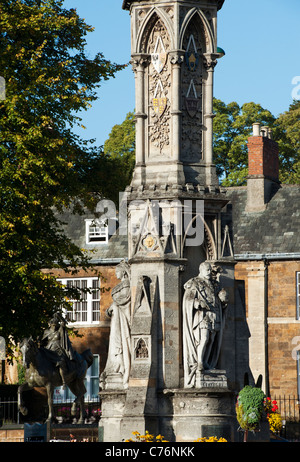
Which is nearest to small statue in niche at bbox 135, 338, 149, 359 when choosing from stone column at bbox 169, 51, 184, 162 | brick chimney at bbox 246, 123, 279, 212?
stone column at bbox 169, 51, 184, 162

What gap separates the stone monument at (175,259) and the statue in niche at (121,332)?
0.09 feet

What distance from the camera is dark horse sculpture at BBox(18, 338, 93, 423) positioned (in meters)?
25.0

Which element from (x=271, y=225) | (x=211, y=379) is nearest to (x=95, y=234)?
(x=271, y=225)

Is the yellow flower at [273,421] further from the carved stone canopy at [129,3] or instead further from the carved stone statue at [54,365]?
the carved stone canopy at [129,3]

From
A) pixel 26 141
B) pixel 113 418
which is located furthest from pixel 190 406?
pixel 26 141

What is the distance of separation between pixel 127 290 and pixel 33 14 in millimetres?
13496

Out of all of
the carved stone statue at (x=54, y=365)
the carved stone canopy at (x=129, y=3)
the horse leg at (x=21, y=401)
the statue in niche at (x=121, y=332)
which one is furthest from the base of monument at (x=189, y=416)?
the carved stone statue at (x=54, y=365)

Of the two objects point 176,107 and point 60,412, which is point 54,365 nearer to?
point 60,412

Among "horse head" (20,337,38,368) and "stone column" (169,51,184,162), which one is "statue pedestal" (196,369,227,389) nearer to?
"stone column" (169,51,184,162)

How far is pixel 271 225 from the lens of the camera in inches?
1603

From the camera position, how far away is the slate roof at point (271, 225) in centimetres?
3956

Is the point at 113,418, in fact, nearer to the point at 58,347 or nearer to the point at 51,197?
the point at 58,347

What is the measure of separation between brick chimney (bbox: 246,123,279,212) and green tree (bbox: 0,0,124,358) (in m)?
12.8

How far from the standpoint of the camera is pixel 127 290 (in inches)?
713
